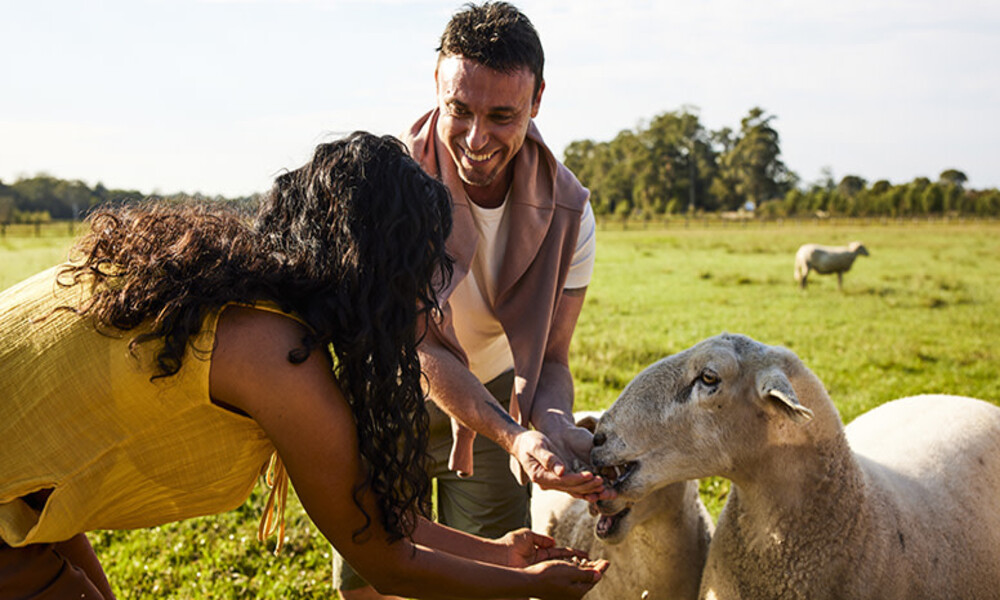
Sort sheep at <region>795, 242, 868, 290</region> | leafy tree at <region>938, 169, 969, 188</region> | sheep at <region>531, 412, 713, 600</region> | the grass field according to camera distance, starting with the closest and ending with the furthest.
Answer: sheep at <region>531, 412, 713, 600</region> → the grass field → sheep at <region>795, 242, 868, 290</region> → leafy tree at <region>938, 169, 969, 188</region>

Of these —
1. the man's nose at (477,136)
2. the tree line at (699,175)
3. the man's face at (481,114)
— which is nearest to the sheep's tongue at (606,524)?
the man's face at (481,114)

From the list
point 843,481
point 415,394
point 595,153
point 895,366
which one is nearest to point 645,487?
point 843,481

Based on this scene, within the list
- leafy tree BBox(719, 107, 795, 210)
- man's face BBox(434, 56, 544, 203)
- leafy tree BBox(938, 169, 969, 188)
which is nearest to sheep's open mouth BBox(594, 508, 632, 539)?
man's face BBox(434, 56, 544, 203)

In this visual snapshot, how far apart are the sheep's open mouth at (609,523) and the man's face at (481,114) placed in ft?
4.66

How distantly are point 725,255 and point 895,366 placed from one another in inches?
765

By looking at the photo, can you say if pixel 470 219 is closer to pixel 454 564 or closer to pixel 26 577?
pixel 454 564

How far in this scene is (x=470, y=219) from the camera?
3439 millimetres

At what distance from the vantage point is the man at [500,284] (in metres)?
3.18

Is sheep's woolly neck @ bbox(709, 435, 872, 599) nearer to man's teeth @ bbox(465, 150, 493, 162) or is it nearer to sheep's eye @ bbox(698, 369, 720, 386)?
sheep's eye @ bbox(698, 369, 720, 386)

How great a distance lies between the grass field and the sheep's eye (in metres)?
2.24

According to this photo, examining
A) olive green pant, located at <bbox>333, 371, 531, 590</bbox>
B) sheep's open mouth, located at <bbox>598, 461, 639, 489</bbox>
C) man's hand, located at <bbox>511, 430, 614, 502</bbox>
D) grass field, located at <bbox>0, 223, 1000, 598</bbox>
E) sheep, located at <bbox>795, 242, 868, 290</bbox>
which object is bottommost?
grass field, located at <bbox>0, 223, 1000, 598</bbox>

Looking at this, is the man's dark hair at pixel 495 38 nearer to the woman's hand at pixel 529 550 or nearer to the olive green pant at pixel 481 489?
the olive green pant at pixel 481 489

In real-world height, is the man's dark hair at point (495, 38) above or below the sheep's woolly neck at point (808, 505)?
above

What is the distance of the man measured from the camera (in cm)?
318
